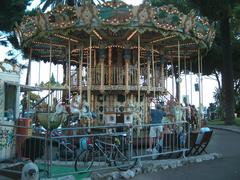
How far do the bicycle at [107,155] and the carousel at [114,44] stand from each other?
611 centimetres

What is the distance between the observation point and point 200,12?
3009cm

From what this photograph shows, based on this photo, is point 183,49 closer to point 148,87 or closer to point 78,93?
point 148,87

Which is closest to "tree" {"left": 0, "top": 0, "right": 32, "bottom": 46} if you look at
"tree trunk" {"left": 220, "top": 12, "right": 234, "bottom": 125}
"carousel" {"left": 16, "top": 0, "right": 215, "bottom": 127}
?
"carousel" {"left": 16, "top": 0, "right": 215, "bottom": 127}

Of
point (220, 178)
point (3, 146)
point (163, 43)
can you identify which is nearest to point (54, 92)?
point (163, 43)

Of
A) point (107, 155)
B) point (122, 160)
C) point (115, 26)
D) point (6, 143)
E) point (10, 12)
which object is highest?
point (10, 12)

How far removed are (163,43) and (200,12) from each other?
947 centimetres

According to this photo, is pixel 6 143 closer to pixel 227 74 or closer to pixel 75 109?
pixel 75 109

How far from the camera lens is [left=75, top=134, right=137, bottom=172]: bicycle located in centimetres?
1092

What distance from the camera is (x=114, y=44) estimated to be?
804 inches

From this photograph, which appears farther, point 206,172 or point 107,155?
point 206,172

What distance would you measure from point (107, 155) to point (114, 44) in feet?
33.1

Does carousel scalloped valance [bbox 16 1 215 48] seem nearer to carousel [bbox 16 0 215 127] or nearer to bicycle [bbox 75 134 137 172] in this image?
carousel [bbox 16 0 215 127]

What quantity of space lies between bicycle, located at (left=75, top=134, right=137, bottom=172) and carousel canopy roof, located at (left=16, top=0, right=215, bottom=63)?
22.9 ft

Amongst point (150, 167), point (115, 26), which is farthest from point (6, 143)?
point (115, 26)
